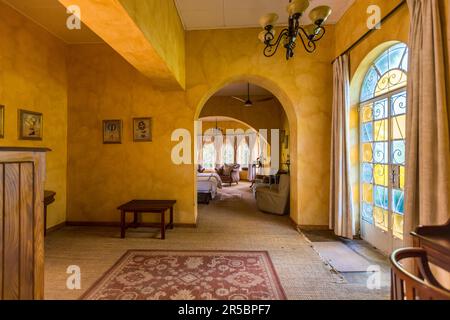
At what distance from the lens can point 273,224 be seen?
416 centimetres

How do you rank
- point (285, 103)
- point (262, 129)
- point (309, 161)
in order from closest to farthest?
point (309, 161) → point (285, 103) → point (262, 129)

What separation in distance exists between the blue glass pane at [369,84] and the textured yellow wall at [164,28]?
2.88m

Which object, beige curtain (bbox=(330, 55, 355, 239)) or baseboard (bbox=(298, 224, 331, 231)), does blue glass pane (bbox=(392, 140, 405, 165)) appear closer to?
beige curtain (bbox=(330, 55, 355, 239))

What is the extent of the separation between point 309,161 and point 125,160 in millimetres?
3367

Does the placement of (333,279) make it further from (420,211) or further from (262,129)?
(262,129)

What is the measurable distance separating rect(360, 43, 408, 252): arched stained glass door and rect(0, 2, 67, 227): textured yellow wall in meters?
5.15

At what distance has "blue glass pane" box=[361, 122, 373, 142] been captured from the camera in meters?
3.27

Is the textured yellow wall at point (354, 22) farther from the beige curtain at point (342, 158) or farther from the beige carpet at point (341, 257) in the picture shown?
the beige carpet at point (341, 257)

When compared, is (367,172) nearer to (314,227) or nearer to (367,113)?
(367,113)

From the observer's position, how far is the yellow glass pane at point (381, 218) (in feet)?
9.61

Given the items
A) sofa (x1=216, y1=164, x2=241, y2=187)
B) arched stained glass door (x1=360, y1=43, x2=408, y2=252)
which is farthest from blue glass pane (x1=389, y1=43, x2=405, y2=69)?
sofa (x1=216, y1=164, x2=241, y2=187)

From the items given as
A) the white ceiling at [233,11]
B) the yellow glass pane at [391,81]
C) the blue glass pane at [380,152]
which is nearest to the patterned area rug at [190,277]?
the blue glass pane at [380,152]

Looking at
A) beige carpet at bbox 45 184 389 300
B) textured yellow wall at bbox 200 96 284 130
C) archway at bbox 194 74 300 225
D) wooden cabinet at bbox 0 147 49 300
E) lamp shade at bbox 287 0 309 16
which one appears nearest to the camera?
wooden cabinet at bbox 0 147 49 300
